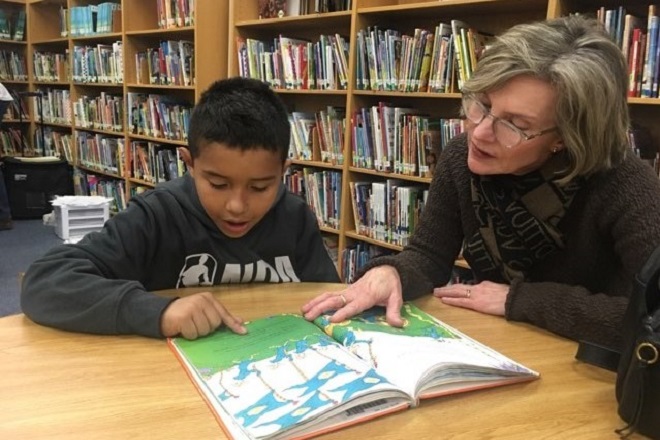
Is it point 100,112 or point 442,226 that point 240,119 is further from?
point 100,112

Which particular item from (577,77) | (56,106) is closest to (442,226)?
A: (577,77)

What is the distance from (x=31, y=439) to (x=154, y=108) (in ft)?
12.2

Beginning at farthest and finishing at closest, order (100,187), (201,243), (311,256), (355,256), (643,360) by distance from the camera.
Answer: (100,187) < (355,256) < (311,256) < (201,243) < (643,360)

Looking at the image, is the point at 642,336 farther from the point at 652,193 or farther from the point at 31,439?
the point at 31,439

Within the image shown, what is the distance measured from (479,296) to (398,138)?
1.55 metres

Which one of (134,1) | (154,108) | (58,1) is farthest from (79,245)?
(58,1)

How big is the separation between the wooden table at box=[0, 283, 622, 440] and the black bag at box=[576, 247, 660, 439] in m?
0.04

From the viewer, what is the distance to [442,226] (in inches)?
51.4

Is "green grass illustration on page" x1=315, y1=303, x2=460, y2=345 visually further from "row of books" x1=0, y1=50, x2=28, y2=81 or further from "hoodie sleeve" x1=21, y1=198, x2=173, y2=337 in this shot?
"row of books" x1=0, y1=50, x2=28, y2=81

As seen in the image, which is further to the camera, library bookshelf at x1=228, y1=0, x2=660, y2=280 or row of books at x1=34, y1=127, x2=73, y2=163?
row of books at x1=34, y1=127, x2=73, y2=163

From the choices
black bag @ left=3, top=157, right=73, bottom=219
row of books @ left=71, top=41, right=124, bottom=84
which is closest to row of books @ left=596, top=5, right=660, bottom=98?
row of books @ left=71, top=41, right=124, bottom=84

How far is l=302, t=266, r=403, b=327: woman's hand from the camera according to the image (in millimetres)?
952

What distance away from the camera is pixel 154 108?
4047 millimetres

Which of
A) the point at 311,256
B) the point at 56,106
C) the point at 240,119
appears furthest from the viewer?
the point at 56,106
